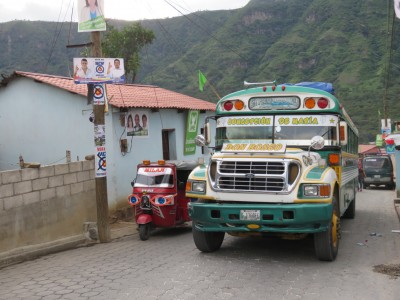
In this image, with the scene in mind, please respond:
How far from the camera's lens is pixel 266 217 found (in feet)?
21.9

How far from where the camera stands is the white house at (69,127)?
13438mm

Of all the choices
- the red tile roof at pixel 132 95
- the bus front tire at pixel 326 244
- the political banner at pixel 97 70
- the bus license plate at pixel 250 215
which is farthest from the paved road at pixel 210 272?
the red tile roof at pixel 132 95

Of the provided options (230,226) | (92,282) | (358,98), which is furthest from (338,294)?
(358,98)

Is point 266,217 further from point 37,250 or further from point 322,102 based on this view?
point 37,250

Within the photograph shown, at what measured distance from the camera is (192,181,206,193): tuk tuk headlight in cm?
719

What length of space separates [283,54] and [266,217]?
210 ft

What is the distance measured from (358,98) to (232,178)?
50.9 meters

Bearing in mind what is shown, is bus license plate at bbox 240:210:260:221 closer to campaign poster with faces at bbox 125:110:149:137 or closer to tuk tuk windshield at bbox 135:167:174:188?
tuk tuk windshield at bbox 135:167:174:188

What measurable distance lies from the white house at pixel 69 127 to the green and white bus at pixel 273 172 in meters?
5.69

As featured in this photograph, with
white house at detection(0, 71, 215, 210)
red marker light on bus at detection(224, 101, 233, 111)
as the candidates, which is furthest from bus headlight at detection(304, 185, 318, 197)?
white house at detection(0, 71, 215, 210)

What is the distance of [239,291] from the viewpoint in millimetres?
5590

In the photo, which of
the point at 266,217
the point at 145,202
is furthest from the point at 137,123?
the point at 266,217

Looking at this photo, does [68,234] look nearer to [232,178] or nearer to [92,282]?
[92,282]

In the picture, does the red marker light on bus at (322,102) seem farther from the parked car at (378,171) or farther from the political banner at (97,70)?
the parked car at (378,171)
